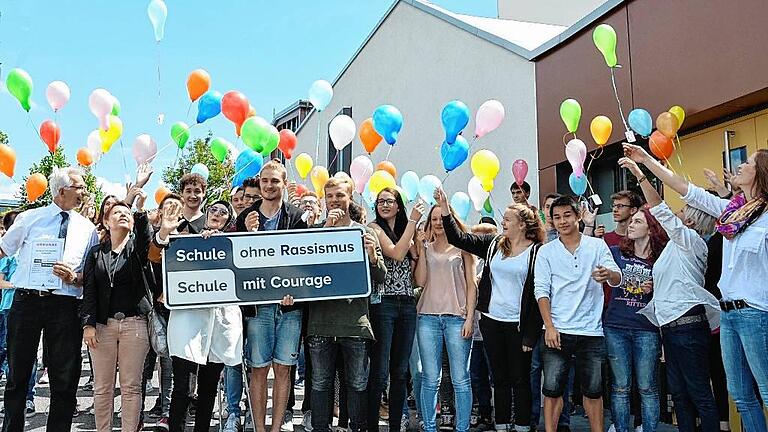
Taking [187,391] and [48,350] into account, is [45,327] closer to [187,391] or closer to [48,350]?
→ [48,350]

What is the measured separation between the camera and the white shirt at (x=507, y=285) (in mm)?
4836

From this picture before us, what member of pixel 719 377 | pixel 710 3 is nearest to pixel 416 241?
pixel 719 377

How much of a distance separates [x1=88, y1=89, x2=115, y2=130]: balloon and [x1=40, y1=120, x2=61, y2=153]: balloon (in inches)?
26.0

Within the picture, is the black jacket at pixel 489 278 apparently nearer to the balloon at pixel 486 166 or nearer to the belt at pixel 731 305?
the belt at pixel 731 305

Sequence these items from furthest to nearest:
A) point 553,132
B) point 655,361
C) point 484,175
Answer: point 553,132
point 484,175
point 655,361

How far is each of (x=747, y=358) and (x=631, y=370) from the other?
0.88 m

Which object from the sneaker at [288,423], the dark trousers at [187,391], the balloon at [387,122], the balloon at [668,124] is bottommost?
the sneaker at [288,423]

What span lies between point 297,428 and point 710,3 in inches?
244

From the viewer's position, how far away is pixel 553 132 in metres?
9.36

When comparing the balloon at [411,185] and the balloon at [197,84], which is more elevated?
the balloon at [197,84]

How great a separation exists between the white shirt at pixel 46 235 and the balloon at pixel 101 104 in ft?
10.2

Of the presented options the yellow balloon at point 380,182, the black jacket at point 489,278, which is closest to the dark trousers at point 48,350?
the black jacket at point 489,278

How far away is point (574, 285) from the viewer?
457cm

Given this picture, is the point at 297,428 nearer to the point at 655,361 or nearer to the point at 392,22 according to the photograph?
the point at 655,361
